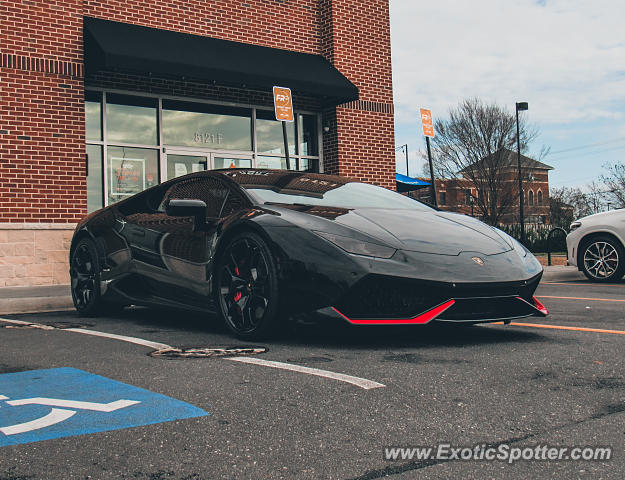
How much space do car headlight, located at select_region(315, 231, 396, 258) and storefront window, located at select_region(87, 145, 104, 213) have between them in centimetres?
874

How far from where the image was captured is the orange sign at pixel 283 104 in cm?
1059

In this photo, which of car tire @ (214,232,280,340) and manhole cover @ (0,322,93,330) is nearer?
car tire @ (214,232,280,340)

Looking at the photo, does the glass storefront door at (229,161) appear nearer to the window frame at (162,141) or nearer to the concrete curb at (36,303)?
the window frame at (162,141)

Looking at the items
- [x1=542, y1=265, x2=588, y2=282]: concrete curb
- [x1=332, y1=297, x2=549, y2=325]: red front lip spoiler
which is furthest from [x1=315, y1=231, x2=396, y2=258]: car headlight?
[x1=542, y1=265, x2=588, y2=282]: concrete curb

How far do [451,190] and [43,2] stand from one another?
3490 centimetres

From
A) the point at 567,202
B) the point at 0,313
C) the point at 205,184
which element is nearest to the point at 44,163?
the point at 0,313

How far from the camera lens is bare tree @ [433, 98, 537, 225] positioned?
139 ft

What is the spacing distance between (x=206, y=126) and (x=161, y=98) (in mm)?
1088

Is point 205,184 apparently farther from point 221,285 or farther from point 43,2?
point 43,2

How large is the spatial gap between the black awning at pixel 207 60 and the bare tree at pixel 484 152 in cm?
2937

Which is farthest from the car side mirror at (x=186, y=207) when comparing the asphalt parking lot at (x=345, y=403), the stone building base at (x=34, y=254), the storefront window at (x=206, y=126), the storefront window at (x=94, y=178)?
the storefront window at (x=206, y=126)

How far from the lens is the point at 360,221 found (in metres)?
4.84

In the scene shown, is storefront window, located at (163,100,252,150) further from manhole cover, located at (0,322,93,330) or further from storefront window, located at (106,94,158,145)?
manhole cover, located at (0,322,93,330)

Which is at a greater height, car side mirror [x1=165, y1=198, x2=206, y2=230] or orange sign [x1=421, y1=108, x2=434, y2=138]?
orange sign [x1=421, y1=108, x2=434, y2=138]
